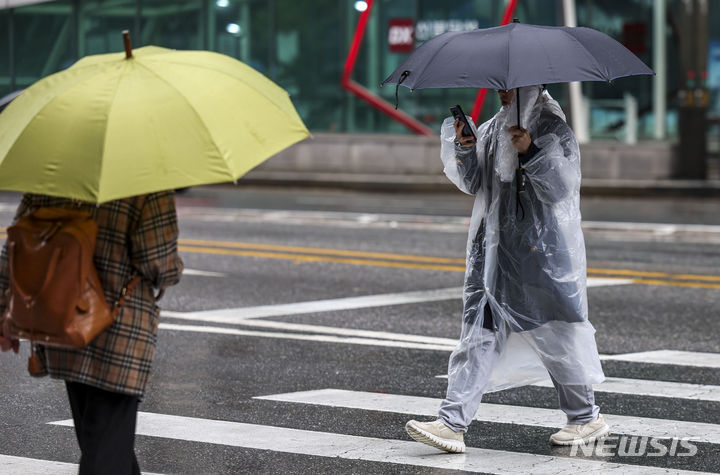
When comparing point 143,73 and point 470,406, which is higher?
point 143,73

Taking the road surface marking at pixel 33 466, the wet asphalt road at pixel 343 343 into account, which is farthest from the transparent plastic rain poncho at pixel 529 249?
the road surface marking at pixel 33 466

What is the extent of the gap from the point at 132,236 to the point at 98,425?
1.96 ft

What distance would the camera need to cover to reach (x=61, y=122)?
156 inches

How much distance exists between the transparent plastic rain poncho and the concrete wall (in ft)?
58.8

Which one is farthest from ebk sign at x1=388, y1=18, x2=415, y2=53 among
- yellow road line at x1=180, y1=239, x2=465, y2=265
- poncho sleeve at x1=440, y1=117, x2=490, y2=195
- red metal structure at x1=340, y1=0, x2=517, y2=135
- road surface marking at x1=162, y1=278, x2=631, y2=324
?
poncho sleeve at x1=440, y1=117, x2=490, y2=195

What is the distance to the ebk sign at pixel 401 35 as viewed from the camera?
84.5 ft

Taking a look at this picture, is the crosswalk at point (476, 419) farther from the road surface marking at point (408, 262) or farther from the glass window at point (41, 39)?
the glass window at point (41, 39)

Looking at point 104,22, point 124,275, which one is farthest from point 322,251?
point 104,22

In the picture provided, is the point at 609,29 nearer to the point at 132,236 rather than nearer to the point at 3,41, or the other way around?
the point at 3,41

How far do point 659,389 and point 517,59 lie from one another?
8.07ft

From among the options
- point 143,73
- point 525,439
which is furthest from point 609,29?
point 143,73

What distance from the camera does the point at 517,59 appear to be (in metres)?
5.32

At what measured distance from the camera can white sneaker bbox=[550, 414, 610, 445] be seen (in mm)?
5746

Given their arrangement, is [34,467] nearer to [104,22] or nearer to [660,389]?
[660,389]
